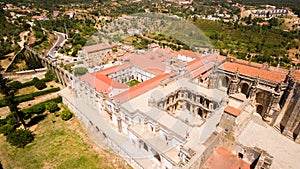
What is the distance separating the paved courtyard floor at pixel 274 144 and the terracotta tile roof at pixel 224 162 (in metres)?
2.19

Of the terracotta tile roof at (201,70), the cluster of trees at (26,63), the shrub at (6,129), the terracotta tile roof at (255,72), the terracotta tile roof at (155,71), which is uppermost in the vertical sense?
the terracotta tile roof at (255,72)

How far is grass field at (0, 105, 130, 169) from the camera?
86.2 feet

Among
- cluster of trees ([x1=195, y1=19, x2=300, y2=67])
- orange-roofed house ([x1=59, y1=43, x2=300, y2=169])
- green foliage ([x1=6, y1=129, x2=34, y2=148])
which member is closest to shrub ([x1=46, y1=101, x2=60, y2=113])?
orange-roofed house ([x1=59, y1=43, x2=300, y2=169])

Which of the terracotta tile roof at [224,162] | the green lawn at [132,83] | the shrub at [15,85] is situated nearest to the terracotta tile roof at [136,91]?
the green lawn at [132,83]

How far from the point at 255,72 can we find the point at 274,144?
16637 millimetres

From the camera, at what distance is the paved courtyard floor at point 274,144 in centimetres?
1967

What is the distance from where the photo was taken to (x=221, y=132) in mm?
21500

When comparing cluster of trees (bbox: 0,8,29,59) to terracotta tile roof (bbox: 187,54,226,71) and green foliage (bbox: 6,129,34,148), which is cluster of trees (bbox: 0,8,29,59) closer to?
green foliage (bbox: 6,129,34,148)

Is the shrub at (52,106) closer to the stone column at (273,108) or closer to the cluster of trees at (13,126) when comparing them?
the cluster of trees at (13,126)

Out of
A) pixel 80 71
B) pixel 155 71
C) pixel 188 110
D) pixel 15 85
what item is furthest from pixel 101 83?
pixel 15 85

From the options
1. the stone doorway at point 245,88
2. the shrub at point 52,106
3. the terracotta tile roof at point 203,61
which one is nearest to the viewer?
the stone doorway at point 245,88

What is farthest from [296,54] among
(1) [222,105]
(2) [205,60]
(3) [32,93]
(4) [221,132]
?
(3) [32,93]

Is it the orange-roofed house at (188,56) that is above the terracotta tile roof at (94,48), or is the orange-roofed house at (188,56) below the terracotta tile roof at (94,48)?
above

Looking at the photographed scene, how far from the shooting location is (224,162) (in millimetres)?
20828
